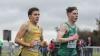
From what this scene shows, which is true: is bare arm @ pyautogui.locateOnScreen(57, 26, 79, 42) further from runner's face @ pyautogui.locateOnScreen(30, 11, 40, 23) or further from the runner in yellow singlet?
runner's face @ pyautogui.locateOnScreen(30, 11, 40, 23)

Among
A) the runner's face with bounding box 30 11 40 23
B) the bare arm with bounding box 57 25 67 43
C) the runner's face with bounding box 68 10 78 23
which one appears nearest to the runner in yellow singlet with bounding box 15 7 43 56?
the runner's face with bounding box 30 11 40 23

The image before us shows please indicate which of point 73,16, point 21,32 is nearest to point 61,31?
point 73,16

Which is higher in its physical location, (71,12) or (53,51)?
(71,12)

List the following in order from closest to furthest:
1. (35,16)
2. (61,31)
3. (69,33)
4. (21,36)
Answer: (21,36) → (35,16) → (61,31) → (69,33)

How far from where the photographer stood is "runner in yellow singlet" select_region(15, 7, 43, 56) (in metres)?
9.84

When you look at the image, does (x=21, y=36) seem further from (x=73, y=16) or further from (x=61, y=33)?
(x=73, y=16)

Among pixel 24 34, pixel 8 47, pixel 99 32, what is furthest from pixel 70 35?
pixel 99 32

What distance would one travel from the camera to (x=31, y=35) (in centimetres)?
997

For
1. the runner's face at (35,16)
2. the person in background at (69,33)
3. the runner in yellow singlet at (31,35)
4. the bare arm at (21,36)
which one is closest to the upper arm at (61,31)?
the person in background at (69,33)

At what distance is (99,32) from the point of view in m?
86.4

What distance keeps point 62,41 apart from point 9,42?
1215 cm

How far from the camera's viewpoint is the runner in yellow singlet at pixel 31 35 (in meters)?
9.84

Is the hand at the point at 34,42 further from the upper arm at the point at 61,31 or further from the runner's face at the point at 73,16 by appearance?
the runner's face at the point at 73,16

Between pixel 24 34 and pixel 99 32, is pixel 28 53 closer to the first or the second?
pixel 24 34
